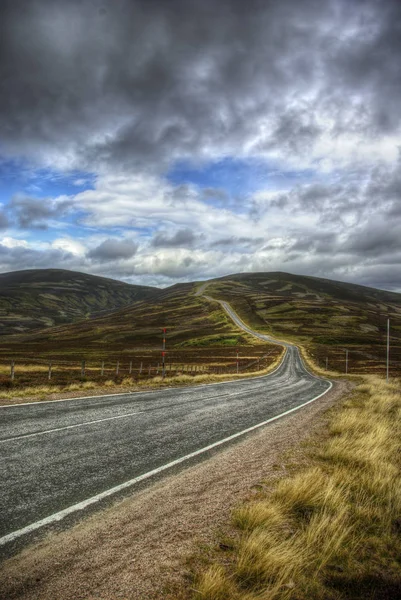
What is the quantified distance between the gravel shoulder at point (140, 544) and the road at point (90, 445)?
49 centimetres

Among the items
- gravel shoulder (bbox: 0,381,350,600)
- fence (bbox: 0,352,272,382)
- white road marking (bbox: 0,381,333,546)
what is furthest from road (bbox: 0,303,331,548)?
fence (bbox: 0,352,272,382)

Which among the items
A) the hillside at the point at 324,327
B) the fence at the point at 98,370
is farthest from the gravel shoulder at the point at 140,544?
the hillside at the point at 324,327

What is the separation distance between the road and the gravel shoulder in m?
0.49

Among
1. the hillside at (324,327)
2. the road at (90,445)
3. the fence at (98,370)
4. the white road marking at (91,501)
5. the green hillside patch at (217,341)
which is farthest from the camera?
the green hillside patch at (217,341)

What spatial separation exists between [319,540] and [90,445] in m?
5.29

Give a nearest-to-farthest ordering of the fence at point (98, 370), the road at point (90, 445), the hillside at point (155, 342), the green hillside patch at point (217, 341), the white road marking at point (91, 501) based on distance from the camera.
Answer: the white road marking at point (91, 501) → the road at point (90, 445) → the fence at point (98, 370) → the hillside at point (155, 342) → the green hillside patch at point (217, 341)

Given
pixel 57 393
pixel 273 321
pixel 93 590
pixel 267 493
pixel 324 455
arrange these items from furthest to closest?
pixel 273 321 < pixel 57 393 < pixel 324 455 < pixel 267 493 < pixel 93 590

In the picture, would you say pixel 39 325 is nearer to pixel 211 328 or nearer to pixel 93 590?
pixel 211 328

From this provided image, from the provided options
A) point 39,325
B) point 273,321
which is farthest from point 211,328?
point 39,325

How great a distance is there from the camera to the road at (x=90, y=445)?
4902mm

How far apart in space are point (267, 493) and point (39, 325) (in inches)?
7632

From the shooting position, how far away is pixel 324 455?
729cm

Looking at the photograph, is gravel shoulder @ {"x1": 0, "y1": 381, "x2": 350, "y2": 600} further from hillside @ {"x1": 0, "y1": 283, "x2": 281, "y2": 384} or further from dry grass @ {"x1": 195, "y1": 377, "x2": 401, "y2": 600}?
hillside @ {"x1": 0, "y1": 283, "x2": 281, "y2": 384}

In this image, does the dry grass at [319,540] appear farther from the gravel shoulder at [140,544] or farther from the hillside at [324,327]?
the hillside at [324,327]
